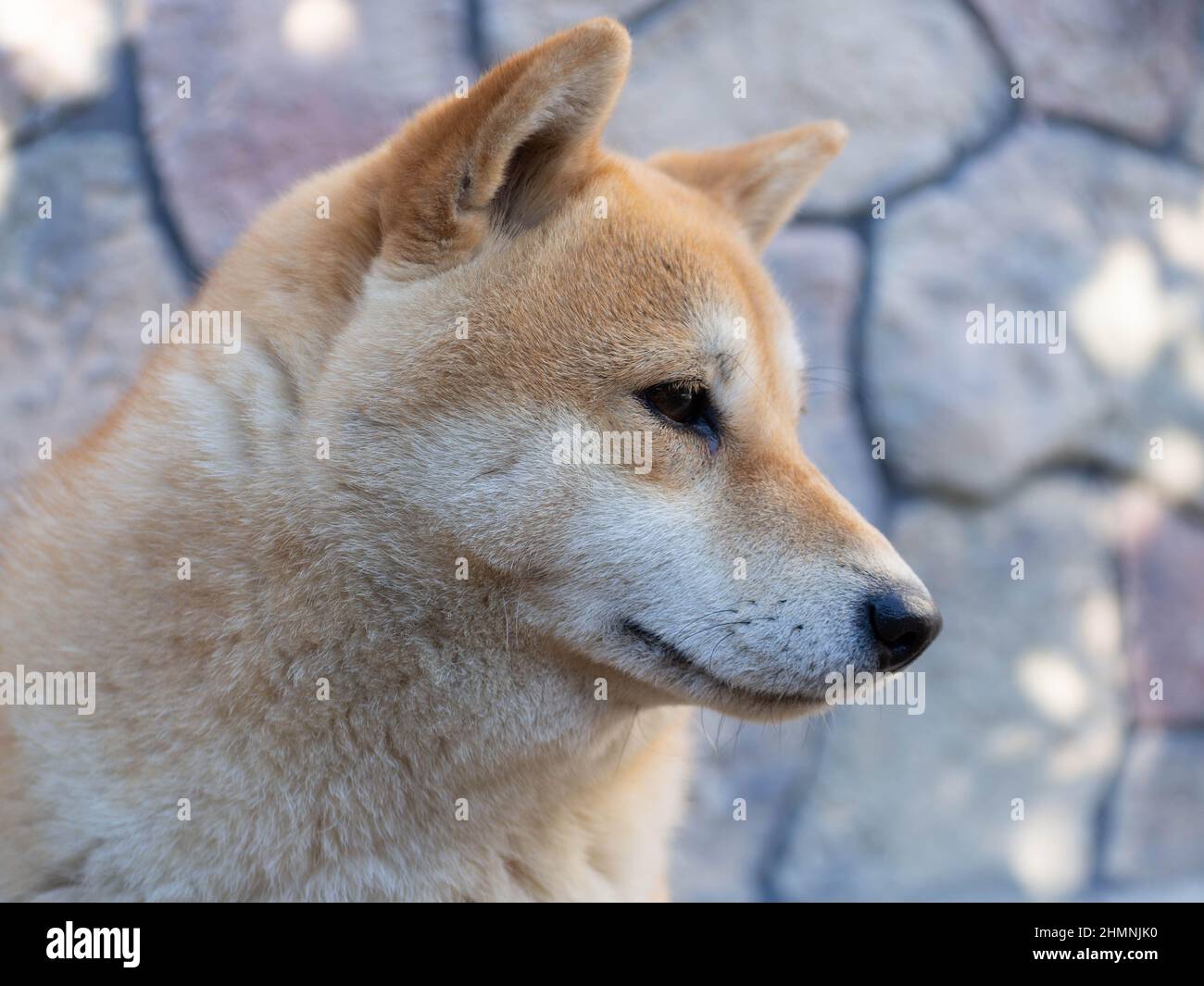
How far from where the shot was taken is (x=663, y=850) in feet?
8.20

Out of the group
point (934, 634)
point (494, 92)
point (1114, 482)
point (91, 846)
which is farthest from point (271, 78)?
point (1114, 482)

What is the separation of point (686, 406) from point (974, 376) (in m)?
2.25

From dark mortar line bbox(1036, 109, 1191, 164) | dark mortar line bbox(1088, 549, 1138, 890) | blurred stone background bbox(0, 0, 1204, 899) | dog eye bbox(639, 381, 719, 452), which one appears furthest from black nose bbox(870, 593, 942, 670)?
dark mortar line bbox(1036, 109, 1191, 164)

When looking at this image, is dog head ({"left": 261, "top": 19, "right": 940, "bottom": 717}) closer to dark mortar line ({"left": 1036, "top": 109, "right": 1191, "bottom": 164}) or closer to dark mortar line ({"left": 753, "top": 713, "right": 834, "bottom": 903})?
dark mortar line ({"left": 753, "top": 713, "right": 834, "bottom": 903})

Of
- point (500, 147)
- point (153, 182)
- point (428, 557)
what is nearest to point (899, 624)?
point (428, 557)

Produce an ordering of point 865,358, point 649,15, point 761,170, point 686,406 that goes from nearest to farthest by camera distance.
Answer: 1. point 686,406
2. point 761,170
3. point 649,15
4. point 865,358

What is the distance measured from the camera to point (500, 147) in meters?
1.90

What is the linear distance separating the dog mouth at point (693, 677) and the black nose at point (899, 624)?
15 centimetres

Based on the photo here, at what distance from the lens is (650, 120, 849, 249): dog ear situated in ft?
8.52

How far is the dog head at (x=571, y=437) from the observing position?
189 cm

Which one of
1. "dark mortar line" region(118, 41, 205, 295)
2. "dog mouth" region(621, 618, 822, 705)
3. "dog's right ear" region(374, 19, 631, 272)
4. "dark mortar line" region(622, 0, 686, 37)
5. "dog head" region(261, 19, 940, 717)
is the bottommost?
"dog mouth" region(621, 618, 822, 705)

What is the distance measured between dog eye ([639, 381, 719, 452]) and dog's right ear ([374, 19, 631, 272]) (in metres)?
0.40

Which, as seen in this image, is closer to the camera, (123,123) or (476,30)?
(123,123)

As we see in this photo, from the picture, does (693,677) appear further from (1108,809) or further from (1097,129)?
(1097,129)
